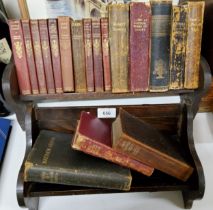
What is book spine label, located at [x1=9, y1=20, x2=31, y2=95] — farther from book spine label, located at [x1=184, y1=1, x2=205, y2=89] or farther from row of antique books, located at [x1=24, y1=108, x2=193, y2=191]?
book spine label, located at [x1=184, y1=1, x2=205, y2=89]

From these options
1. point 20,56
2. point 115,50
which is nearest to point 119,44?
point 115,50

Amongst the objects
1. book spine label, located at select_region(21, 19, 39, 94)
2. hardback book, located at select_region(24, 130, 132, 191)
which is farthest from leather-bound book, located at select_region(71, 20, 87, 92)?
hardback book, located at select_region(24, 130, 132, 191)

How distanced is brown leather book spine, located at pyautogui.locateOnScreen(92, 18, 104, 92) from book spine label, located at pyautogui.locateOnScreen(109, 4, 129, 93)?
3 centimetres

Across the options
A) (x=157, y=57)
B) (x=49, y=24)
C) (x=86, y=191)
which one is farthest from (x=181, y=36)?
(x=86, y=191)

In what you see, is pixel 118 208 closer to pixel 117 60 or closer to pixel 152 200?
pixel 152 200

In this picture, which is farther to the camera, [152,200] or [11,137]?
[11,137]

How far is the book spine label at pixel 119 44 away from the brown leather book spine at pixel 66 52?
11 centimetres

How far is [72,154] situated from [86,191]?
0.10 metres

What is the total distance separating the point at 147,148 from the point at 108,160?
10 cm

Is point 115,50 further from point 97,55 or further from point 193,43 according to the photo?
point 193,43

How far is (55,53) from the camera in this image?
2.31ft

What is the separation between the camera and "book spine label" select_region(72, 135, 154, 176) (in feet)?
2.00

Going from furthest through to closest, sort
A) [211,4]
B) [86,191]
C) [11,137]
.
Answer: [11,137] < [211,4] < [86,191]

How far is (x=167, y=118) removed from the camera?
2.62 ft
